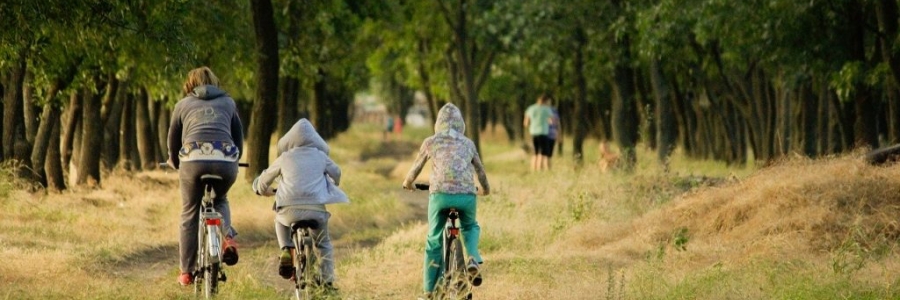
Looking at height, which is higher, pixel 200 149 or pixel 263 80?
pixel 263 80

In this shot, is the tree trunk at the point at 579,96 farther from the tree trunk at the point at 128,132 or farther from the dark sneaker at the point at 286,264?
the dark sneaker at the point at 286,264

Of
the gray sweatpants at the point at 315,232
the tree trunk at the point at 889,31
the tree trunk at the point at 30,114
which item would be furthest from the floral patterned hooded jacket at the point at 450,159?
the tree trunk at the point at 30,114

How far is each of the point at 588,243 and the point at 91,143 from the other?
1219 centimetres

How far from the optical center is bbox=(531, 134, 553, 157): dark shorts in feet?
101

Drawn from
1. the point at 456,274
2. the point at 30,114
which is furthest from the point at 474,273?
the point at 30,114

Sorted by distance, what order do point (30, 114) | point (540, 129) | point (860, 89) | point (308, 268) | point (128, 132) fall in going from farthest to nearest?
point (128, 132) < point (540, 129) < point (860, 89) < point (30, 114) < point (308, 268)

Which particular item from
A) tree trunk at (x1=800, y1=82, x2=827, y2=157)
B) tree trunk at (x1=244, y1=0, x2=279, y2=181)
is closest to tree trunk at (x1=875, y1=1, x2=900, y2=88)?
tree trunk at (x1=800, y1=82, x2=827, y2=157)

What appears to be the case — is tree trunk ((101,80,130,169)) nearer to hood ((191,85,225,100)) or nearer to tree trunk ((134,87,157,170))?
tree trunk ((134,87,157,170))

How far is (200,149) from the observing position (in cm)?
1208

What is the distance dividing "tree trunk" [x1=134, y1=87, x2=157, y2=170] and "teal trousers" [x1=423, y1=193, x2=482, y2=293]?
20801 mm

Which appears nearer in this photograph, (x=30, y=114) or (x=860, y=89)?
(x=30, y=114)

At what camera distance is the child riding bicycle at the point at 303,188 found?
11922 mm

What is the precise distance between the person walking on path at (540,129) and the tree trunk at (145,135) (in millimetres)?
7645

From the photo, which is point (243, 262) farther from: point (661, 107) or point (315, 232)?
point (661, 107)
